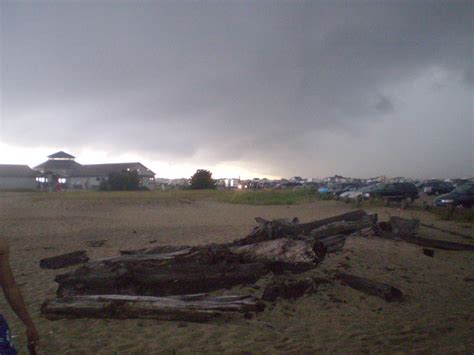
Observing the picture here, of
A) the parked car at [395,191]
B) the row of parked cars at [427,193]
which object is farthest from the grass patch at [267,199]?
the parked car at [395,191]

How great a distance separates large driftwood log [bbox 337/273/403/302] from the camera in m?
5.78

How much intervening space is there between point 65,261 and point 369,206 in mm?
18002

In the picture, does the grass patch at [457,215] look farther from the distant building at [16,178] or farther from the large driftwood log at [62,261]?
the distant building at [16,178]

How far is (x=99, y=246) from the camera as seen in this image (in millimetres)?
11531

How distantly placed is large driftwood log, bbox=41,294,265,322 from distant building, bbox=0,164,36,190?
5194 centimetres

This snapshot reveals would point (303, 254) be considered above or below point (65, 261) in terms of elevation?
above

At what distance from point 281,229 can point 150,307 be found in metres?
4.29

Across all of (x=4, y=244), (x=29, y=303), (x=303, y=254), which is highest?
(x=4, y=244)

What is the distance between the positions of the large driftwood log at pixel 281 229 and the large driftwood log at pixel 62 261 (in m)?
4.18

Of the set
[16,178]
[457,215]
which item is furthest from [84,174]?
[457,215]

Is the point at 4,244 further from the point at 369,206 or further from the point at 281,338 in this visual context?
the point at 369,206

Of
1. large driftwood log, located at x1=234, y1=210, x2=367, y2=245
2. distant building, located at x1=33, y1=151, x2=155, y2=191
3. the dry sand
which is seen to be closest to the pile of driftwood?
the dry sand

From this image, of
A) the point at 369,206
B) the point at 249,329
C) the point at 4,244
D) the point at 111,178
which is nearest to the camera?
the point at 4,244

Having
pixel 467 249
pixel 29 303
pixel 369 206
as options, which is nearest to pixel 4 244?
pixel 29 303
